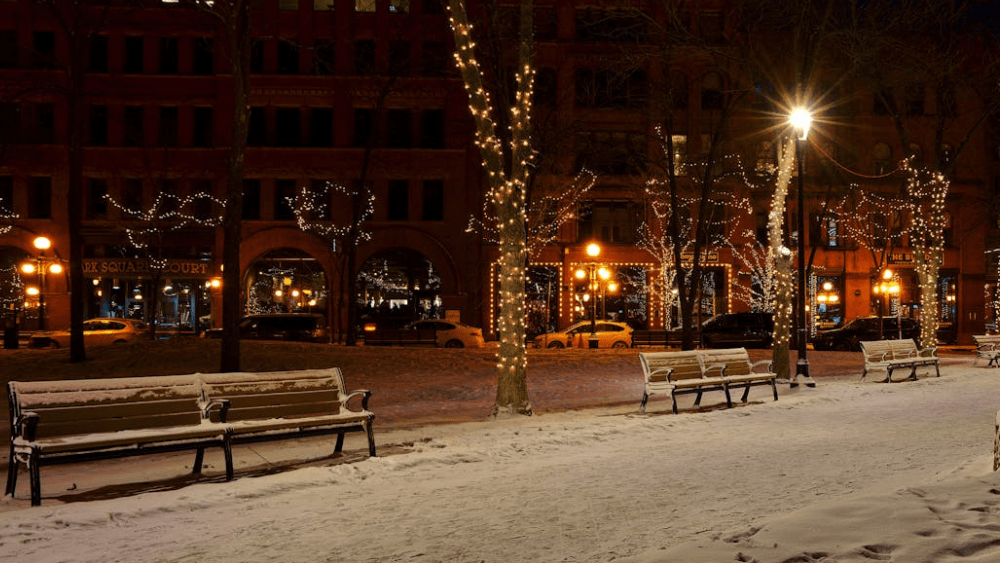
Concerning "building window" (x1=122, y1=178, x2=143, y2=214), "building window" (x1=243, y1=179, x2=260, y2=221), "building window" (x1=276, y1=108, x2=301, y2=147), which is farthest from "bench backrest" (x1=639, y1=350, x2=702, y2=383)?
"building window" (x1=122, y1=178, x2=143, y2=214)

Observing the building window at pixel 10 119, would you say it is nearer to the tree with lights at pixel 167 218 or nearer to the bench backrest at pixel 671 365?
the tree with lights at pixel 167 218

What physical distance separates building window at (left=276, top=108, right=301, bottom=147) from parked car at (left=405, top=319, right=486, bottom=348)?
13.4m

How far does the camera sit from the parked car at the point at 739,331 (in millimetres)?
37688

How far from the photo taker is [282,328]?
116 ft

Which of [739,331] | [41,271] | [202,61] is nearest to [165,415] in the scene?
[739,331]

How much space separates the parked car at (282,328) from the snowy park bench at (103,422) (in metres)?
26.6

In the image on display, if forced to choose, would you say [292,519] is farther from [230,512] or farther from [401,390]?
[401,390]

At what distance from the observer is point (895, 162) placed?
51.0m

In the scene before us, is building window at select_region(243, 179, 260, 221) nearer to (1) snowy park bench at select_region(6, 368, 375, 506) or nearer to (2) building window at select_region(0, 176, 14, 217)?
(2) building window at select_region(0, 176, 14, 217)

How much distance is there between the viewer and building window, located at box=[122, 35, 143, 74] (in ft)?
147

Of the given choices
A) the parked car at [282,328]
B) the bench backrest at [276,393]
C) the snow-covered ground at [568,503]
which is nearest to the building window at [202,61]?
the parked car at [282,328]

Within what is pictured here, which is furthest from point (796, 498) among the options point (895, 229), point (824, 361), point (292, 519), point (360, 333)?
point (895, 229)

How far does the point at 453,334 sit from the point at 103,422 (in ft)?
96.8

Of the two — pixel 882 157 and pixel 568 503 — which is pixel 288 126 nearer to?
pixel 882 157
